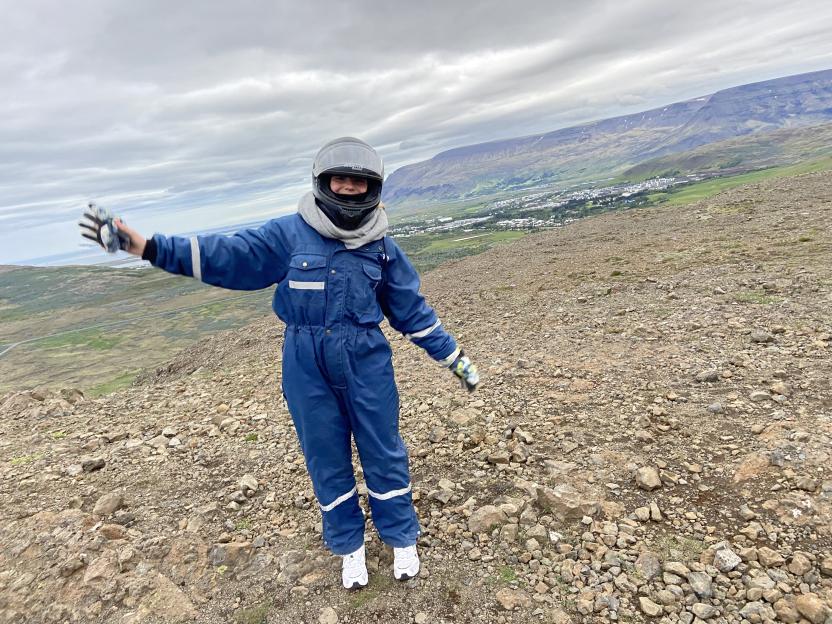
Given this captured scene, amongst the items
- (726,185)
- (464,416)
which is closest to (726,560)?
(464,416)

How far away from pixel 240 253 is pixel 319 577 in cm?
257

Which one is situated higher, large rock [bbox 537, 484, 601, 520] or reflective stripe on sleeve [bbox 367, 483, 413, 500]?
reflective stripe on sleeve [bbox 367, 483, 413, 500]

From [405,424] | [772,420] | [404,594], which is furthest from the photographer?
[405,424]

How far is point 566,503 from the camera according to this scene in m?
3.99

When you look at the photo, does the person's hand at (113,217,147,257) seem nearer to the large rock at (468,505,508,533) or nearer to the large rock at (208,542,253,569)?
the large rock at (208,542,253,569)

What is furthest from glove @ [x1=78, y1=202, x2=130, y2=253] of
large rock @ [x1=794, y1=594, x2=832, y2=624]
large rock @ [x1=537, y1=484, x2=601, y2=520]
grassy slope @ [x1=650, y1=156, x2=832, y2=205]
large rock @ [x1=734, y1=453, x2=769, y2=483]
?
grassy slope @ [x1=650, y1=156, x2=832, y2=205]

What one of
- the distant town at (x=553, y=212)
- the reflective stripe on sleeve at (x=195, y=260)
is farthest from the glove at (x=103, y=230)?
the distant town at (x=553, y=212)

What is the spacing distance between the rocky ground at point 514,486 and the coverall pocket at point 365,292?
6.74 feet

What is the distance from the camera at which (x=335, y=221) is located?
329 centimetres

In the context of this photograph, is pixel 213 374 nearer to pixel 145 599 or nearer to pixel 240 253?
pixel 145 599

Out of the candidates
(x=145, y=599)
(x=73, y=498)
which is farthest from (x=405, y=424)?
(x=73, y=498)

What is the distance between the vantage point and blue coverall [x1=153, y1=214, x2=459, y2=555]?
3.25 m

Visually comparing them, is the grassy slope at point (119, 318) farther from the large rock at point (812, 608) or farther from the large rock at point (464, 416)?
the large rock at point (812, 608)

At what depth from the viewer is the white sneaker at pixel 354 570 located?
3549mm
